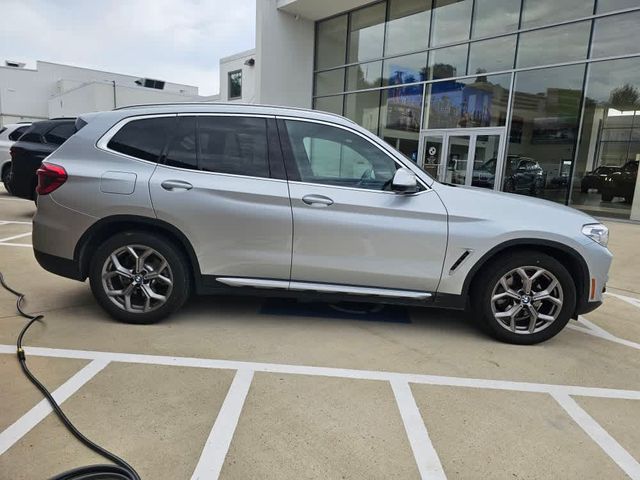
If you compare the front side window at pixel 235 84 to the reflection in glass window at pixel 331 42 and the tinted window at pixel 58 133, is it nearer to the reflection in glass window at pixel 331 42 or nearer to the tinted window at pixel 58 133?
the reflection in glass window at pixel 331 42

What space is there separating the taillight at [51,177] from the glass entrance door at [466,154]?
34.1ft

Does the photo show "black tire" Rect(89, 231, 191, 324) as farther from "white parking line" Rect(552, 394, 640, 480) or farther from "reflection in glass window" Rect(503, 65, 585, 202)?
"reflection in glass window" Rect(503, 65, 585, 202)

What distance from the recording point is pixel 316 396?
9.29ft

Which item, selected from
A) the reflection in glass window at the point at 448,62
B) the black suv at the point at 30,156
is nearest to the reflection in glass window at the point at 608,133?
the reflection in glass window at the point at 448,62

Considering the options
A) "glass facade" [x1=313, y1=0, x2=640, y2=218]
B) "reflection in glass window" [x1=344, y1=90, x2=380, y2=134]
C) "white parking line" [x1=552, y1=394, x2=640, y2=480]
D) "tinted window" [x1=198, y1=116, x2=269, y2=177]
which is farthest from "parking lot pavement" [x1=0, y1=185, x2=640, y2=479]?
"reflection in glass window" [x1=344, y1=90, x2=380, y2=134]

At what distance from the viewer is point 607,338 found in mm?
4117

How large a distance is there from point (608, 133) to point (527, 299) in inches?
399

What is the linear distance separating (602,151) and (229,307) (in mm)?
11441

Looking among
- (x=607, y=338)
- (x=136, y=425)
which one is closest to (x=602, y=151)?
(x=607, y=338)

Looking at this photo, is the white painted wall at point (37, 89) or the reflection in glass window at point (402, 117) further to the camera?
the white painted wall at point (37, 89)

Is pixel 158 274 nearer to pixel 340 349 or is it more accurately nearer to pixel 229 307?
pixel 229 307

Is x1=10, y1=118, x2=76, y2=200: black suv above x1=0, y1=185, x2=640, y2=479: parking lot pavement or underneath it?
above

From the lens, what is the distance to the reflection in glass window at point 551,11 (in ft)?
37.9

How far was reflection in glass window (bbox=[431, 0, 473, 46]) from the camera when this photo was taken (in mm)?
13602
